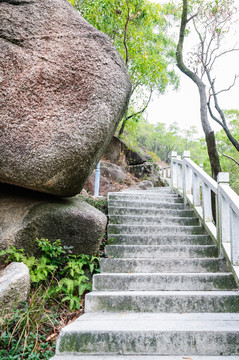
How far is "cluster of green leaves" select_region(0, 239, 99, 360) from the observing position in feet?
8.54

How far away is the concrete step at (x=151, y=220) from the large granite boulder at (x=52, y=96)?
162 centimetres

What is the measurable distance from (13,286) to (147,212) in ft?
Answer: 11.5

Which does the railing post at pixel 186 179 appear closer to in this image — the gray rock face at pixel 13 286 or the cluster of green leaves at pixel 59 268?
the cluster of green leaves at pixel 59 268

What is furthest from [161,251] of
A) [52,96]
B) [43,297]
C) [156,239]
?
[52,96]

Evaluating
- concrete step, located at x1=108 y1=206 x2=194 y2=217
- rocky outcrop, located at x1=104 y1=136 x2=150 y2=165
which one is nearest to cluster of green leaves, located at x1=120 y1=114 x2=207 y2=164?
rocky outcrop, located at x1=104 y1=136 x2=150 y2=165

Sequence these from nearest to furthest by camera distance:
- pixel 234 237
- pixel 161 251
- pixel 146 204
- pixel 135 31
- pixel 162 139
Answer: pixel 234 237 → pixel 161 251 → pixel 146 204 → pixel 135 31 → pixel 162 139

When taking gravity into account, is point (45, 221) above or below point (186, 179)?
below

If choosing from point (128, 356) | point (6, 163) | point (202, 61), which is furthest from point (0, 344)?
point (202, 61)

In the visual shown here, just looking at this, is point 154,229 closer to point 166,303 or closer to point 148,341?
point 166,303

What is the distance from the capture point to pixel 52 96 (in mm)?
3715

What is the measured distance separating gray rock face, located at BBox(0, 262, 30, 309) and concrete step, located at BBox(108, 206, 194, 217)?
2750mm

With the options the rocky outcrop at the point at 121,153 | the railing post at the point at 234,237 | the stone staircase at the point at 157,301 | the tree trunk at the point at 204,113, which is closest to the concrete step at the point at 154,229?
the stone staircase at the point at 157,301

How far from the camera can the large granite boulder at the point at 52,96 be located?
355cm

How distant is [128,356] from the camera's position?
261 centimetres
